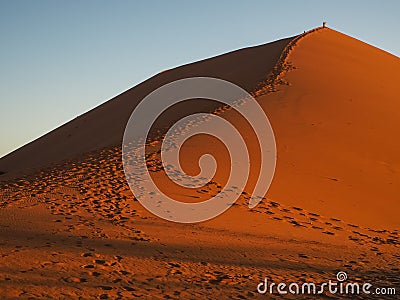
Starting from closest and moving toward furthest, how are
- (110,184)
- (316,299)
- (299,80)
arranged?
(316,299)
(110,184)
(299,80)

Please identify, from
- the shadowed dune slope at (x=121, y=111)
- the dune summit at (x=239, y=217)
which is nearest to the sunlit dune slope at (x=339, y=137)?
the dune summit at (x=239, y=217)

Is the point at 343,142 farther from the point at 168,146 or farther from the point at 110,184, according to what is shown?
the point at 110,184

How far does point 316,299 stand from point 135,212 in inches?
135

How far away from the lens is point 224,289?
4.35 metres

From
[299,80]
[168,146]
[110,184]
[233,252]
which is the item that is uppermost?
[299,80]

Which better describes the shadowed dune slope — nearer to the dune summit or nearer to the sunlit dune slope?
the dune summit

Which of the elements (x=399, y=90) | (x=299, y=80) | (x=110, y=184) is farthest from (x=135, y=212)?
(x=399, y=90)

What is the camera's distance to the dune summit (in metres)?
4.57

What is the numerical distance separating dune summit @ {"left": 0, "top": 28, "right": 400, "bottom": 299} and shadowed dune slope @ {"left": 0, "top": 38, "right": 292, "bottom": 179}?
0.68 metres

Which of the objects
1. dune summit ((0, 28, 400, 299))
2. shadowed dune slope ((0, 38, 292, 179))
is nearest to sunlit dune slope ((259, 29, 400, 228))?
dune summit ((0, 28, 400, 299))

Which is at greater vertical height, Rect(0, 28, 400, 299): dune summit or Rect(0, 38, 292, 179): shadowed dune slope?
Rect(0, 38, 292, 179): shadowed dune slope

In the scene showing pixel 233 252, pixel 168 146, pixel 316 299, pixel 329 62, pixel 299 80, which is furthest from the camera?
pixel 329 62

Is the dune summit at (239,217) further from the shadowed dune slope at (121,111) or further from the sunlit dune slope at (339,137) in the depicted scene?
the shadowed dune slope at (121,111)

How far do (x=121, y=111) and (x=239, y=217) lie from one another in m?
14.5
